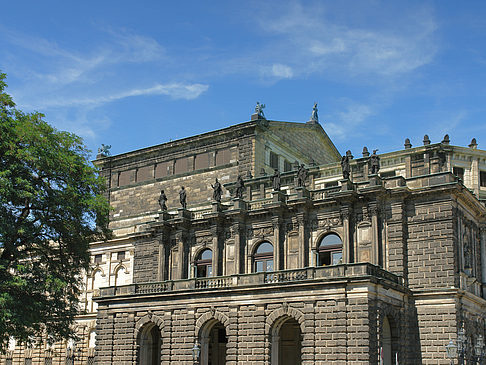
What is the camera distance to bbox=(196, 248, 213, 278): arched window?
4894 centimetres

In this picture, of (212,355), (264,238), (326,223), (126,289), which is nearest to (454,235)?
(326,223)

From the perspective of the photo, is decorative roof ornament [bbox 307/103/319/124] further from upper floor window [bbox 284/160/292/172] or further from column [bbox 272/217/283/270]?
column [bbox 272/217/283/270]

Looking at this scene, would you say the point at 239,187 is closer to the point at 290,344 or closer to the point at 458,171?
the point at 290,344

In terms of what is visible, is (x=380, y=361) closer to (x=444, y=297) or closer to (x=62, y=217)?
(x=444, y=297)

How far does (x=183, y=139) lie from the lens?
57.2m

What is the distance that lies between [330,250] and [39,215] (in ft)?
60.8

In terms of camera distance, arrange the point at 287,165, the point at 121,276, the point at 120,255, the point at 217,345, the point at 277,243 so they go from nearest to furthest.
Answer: the point at 277,243
the point at 217,345
the point at 121,276
the point at 120,255
the point at 287,165

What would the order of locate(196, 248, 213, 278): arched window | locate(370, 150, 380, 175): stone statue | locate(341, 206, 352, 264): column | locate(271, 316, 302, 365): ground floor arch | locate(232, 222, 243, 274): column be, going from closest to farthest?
1. locate(341, 206, 352, 264): column
2. locate(370, 150, 380, 175): stone statue
3. locate(271, 316, 302, 365): ground floor arch
4. locate(232, 222, 243, 274): column
5. locate(196, 248, 213, 278): arched window

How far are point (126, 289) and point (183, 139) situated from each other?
15154 millimetres

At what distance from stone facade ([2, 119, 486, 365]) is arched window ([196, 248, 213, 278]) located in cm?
14

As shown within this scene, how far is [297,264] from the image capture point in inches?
1759

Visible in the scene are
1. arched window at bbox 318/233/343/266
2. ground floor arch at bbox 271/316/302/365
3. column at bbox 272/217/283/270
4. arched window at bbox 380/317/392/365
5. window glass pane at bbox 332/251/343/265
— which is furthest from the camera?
column at bbox 272/217/283/270

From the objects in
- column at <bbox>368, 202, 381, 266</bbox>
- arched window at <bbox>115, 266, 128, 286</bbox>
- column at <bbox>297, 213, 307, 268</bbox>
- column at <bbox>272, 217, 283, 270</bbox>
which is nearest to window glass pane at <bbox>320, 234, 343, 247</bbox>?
column at <bbox>297, 213, 307, 268</bbox>

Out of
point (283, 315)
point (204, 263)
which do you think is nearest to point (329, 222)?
point (283, 315)
